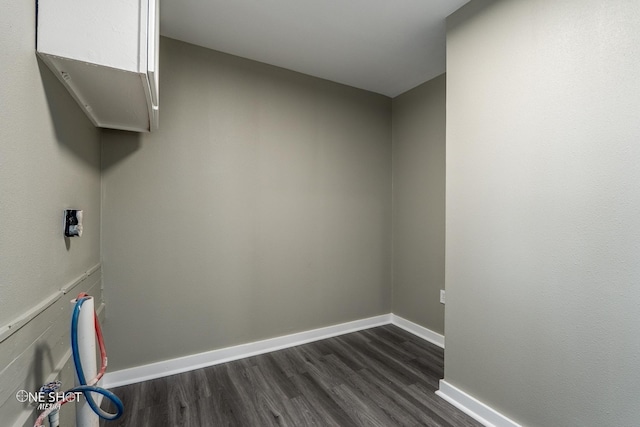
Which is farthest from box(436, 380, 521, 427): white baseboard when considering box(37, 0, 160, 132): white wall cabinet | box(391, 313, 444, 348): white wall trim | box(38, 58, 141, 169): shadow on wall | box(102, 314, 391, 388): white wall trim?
box(38, 58, 141, 169): shadow on wall

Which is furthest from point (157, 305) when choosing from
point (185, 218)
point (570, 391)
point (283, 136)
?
point (570, 391)

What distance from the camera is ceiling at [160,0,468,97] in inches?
69.7

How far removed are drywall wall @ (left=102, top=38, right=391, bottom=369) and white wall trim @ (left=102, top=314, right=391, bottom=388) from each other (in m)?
0.05

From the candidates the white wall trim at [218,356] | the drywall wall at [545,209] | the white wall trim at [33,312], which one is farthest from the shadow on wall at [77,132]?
the drywall wall at [545,209]

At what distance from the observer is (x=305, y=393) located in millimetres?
1873

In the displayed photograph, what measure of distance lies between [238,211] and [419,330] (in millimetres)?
2099

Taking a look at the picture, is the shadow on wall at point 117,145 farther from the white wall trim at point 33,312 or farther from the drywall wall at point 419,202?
the drywall wall at point 419,202

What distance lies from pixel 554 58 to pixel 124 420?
301cm

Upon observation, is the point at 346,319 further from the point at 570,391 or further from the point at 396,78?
the point at 396,78

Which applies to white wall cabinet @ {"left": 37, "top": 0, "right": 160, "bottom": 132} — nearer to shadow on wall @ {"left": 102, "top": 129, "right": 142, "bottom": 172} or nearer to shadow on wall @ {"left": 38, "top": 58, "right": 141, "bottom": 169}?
shadow on wall @ {"left": 38, "top": 58, "right": 141, "bottom": 169}

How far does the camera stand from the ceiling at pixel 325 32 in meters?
1.77

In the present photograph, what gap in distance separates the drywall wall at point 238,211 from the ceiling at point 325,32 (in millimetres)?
190

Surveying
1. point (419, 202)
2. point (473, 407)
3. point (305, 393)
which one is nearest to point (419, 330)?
point (473, 407)

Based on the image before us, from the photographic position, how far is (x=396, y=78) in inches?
106
